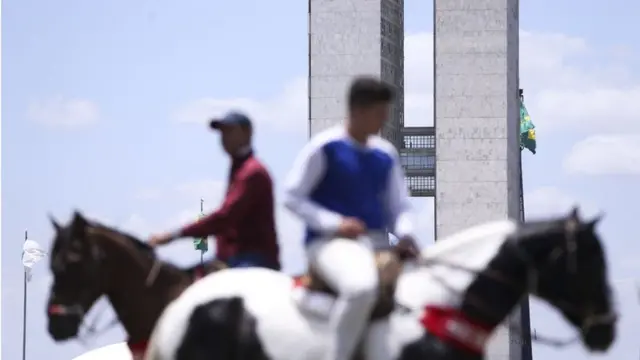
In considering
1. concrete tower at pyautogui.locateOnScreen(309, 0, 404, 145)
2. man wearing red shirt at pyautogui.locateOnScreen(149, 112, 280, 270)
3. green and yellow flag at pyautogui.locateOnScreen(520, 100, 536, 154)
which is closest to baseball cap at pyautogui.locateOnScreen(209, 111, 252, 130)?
man wearing red shirt at pyautogui.locateOnScreen(149, 112, 280, 270)

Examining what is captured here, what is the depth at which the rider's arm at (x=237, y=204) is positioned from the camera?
10094 millimetres

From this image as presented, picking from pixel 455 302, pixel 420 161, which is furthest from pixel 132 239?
pixel 420 161

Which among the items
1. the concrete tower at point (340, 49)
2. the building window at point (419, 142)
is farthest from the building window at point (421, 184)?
the concrete tower at point (340, 49)

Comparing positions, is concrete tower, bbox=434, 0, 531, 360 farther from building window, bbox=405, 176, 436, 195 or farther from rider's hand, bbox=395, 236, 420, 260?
rider's hand, bbox=395, 236, 420, 260

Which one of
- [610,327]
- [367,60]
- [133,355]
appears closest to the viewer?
[610,327]

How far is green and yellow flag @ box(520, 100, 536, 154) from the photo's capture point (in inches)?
3105

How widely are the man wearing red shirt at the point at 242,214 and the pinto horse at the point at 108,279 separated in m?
0.27

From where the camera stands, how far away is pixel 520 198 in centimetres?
7306

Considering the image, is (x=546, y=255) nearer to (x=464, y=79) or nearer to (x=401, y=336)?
(x=401, y=336)

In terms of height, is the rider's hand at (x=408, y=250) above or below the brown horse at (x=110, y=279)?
above

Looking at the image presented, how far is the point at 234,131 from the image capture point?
1045cm

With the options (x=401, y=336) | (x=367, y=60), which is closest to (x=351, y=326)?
(x=401, y=336)

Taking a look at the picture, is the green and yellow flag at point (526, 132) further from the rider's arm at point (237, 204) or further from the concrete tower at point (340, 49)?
the rider's arm at point (237, 204)

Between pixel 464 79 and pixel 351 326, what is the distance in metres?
60.7
